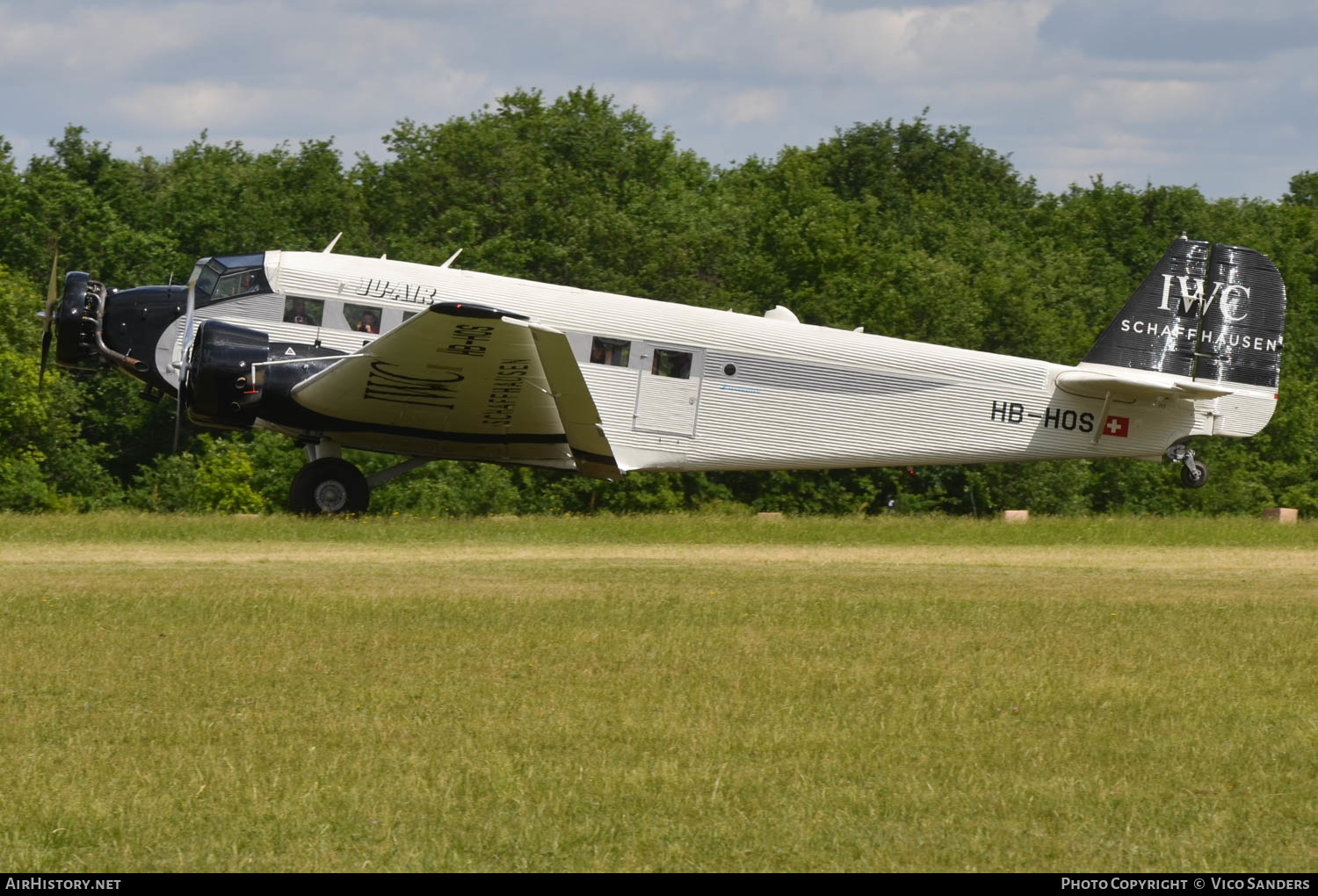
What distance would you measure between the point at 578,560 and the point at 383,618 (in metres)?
4.53

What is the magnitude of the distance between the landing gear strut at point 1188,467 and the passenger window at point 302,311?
11310 millimetres

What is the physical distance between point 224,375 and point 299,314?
1.46 m

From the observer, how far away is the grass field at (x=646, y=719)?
5398mm

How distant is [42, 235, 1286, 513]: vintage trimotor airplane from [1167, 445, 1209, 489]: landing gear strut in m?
0.04

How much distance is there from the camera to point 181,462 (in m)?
31.9

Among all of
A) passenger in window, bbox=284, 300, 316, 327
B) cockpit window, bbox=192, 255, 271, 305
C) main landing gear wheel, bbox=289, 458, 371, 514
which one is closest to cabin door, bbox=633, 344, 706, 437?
main landing gear wheel, bbox=289, 458, 371, 514

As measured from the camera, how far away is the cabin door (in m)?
17.6

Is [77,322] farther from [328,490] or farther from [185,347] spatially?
[328,490]

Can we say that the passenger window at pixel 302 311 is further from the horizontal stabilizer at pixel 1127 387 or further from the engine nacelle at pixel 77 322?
the horizontal stabilizer at pixel 1127 387

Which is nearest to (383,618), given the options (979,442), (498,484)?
(979,442)

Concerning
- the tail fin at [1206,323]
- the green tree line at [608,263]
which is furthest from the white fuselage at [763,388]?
the green tree line at [608,263]

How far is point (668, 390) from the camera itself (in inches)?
697

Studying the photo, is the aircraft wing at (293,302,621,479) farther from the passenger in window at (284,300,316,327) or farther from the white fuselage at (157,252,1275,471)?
the passenger in window at (284,300,316,327)

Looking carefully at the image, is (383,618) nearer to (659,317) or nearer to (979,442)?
(659,317)
